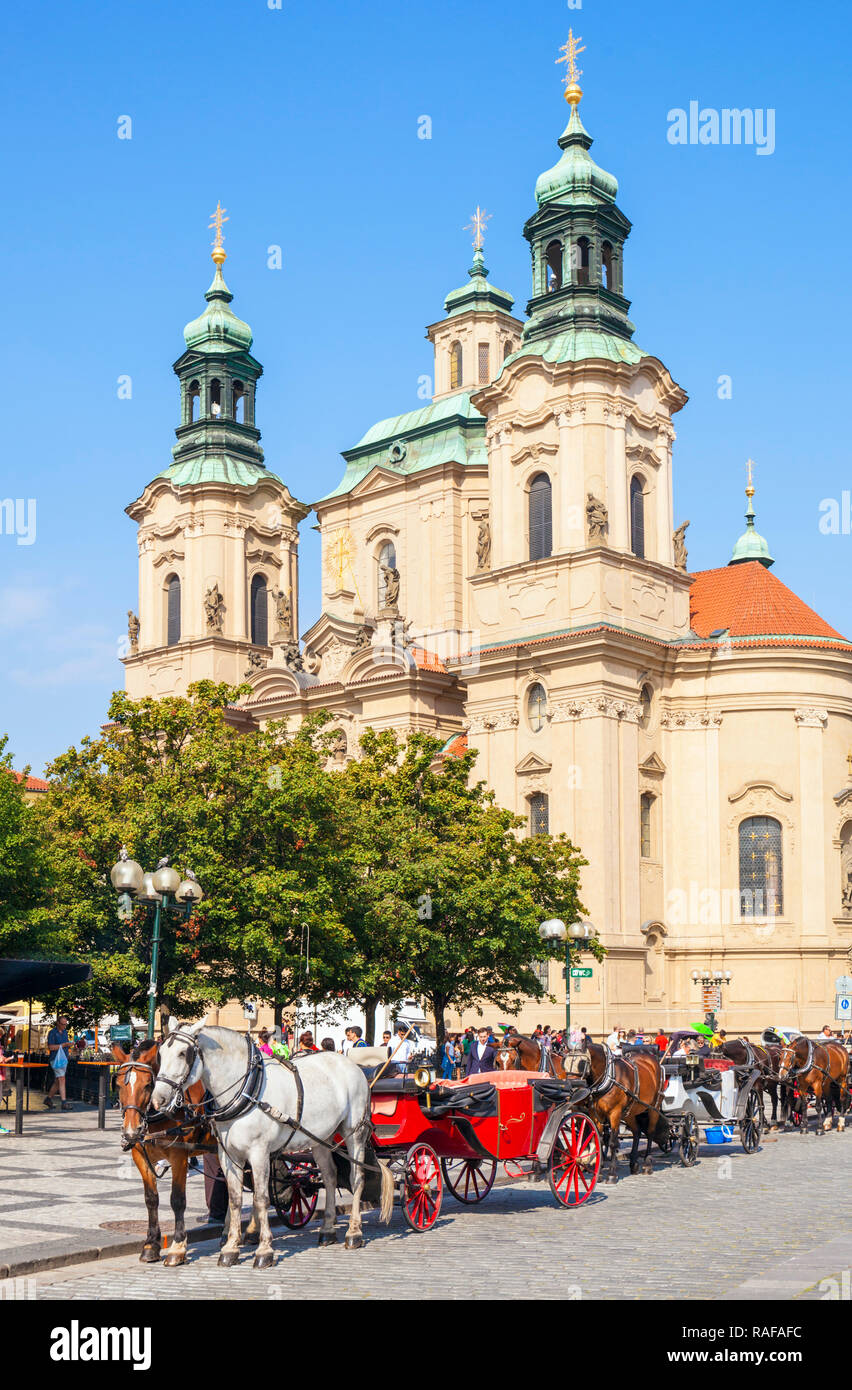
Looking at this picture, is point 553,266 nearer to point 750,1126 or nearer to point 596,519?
point 596,519

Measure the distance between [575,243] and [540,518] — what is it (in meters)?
10.7

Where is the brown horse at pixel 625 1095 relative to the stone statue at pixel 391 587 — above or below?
below

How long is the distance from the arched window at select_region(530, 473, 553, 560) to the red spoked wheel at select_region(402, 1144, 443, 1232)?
40.2m

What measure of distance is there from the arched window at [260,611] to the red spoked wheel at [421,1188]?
5619 centimetres

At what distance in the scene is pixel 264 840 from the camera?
108ft

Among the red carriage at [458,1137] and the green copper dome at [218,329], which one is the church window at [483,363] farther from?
the red carriage at [458,1137]

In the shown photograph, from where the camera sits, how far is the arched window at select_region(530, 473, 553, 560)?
54.1 m

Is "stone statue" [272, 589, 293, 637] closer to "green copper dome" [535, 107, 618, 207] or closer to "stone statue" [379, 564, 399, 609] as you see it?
"stone statue" [379, 564, 399, 609]

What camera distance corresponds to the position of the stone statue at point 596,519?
5216 centimetres

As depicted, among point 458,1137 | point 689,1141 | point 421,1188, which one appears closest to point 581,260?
point 689,1141

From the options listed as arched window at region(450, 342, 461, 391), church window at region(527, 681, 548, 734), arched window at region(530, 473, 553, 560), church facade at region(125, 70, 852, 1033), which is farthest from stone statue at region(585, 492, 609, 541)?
arched window at region(450, 342, 461, 391)

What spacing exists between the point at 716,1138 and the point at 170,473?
55077 millimetres

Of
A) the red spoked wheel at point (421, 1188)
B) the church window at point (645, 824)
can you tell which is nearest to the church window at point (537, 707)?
the church window at point (645, 824)
